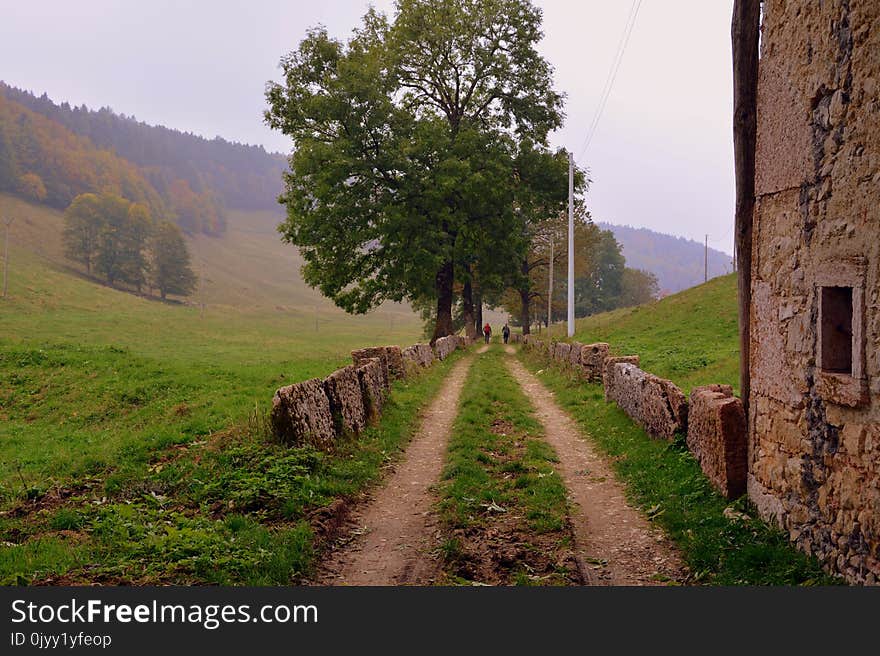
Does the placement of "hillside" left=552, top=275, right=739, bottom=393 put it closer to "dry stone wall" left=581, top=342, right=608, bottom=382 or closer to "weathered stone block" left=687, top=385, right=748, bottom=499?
"dry stone wall" left=581, top=342, right=608, bottom=382

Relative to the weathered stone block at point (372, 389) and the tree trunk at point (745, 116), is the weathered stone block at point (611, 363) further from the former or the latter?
the tree trunk at point (745, 116)

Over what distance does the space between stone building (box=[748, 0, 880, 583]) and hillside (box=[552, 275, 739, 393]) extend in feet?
24.8

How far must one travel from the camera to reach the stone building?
486 cm

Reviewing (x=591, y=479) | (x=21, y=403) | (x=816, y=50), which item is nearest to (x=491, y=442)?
(x=591, y=479)

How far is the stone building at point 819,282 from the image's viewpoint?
486 centimetres

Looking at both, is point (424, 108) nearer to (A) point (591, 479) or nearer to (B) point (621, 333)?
(B) point (621, 333)

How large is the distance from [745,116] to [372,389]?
7926 millimetres

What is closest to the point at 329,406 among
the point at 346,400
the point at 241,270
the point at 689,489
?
the point at 346,400

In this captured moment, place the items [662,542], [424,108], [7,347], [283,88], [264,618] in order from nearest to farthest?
[264,618], [662,542], [7,347], [283,88], [424,108]

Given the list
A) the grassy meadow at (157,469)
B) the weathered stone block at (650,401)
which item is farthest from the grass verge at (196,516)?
the weathered stone block at (650,401)

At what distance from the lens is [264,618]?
4.56 metres

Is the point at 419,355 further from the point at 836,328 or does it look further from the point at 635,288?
the point at 635,288

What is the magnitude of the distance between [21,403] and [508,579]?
1699cm

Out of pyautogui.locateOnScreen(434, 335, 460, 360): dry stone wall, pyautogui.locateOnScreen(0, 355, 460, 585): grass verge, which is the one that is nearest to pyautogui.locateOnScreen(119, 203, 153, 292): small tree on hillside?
pyautogui.locateOnScreen(434, 335, 460, 360): dry stone wall
